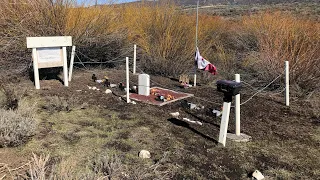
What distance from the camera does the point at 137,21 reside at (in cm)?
1330

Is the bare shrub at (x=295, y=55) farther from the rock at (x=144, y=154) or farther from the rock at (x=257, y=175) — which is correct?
the rock at (x=144, y=154)

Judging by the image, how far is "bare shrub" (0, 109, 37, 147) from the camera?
14.6 ft

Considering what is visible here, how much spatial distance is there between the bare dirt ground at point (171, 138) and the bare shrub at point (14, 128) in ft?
0.38

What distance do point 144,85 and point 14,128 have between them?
4.03 m

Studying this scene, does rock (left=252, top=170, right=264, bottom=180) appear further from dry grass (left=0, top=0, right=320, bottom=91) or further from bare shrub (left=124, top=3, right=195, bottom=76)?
bare shrub (left=124, top=3, right=195, bottom=76)

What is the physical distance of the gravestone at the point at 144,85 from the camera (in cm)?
812

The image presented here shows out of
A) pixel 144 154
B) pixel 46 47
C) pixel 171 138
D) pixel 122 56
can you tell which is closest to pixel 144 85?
pixel 46 47

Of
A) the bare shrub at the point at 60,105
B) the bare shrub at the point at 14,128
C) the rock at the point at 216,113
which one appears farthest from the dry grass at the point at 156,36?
the bare shrub at the point at 14,128

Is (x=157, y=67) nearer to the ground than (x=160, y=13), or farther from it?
nearer to the ground

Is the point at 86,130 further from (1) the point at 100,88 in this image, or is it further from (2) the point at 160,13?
(2) the point at 160,13

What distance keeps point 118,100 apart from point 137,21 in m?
6.52

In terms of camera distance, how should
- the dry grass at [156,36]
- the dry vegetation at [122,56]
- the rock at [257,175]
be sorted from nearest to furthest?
the rock at [257,175] → the dry vegetation at [122,56] → the dry grass at [156,36]

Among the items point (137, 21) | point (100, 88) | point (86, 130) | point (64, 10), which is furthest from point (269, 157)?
point (137, 21)

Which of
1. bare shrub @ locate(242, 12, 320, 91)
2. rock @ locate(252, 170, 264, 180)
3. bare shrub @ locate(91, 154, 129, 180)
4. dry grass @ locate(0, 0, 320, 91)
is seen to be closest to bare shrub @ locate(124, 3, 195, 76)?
dry grass @ locate(0, 0, 320, 91)
